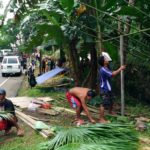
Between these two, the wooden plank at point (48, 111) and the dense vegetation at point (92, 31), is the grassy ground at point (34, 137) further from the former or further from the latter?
the dense vegetation at point (92, 31)

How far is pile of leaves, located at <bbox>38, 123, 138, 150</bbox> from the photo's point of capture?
6.13 m

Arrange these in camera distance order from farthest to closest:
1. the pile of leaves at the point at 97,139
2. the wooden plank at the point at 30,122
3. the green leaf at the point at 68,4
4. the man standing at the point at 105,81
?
1. the green leaf at the point at 68,4
2. the man standing at the point at 105,81
3. the wooden plank at the point at 30,122
4. the pile of leaves at the point at 97,139

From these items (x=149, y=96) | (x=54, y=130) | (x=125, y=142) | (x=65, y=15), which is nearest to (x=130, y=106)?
(x=149, y=96)

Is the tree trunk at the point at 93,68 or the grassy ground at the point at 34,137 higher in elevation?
the tree trunk at the point at 93,68

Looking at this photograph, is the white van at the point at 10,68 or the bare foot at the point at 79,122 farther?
the white van at the point at 10,68

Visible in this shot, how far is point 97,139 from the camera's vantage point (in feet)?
21.1

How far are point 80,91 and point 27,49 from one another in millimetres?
4409

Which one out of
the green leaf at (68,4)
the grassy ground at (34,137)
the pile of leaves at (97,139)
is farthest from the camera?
the green leaf at (68,4)

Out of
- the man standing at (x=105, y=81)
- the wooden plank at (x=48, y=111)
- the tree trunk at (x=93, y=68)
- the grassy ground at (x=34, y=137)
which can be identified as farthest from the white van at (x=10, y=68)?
the man standing at (x=105, y=81)

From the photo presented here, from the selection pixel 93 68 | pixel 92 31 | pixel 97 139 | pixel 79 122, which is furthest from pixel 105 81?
pixel 93 68

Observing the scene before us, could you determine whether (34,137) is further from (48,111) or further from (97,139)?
(48,111)

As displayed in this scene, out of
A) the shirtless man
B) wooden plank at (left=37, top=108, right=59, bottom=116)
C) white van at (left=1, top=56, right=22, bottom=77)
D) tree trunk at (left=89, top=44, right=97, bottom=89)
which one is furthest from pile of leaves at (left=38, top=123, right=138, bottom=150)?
white van at (left=1, top=56, right=22, bottom=77)

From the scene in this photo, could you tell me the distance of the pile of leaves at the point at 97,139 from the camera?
241 inches

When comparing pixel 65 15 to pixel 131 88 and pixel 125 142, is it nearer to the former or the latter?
pixel 131 88
